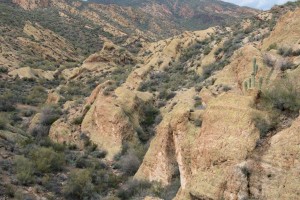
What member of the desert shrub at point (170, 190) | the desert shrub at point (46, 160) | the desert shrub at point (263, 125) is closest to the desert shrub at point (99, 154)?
the desert shrub at point (46, 160)

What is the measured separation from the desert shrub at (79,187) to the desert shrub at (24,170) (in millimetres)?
1558

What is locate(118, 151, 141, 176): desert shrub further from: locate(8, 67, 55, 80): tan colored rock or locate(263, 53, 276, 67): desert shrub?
locate(8, 67, 55, 80): tan colored rock

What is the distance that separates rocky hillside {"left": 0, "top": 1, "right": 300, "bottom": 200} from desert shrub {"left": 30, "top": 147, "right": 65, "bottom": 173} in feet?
0.18

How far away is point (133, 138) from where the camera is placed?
23.3 metres

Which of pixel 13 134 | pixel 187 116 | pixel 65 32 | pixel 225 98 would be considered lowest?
pixel 65 32

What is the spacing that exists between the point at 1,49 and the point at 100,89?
33823mm

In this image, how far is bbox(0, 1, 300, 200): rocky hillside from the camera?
10445mm

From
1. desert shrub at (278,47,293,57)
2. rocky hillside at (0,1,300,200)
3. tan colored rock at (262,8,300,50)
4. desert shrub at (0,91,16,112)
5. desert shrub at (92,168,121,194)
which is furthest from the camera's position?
desert shrub at (0,91,16,112)

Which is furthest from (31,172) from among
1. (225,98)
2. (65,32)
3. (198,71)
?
(65,32)

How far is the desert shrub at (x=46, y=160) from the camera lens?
18.0 m

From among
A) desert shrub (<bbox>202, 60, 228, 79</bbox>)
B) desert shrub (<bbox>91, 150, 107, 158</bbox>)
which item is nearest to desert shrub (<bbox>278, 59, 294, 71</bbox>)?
desert shrub (<bbox>91, 150, 107, 158</bbox>)

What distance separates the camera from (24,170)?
16.6 m

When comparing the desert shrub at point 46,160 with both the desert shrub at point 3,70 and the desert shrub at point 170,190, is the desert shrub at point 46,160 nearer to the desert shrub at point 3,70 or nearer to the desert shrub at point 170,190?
the desert shrub at point 170,190

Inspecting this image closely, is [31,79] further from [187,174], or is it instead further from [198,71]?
[187,174]
